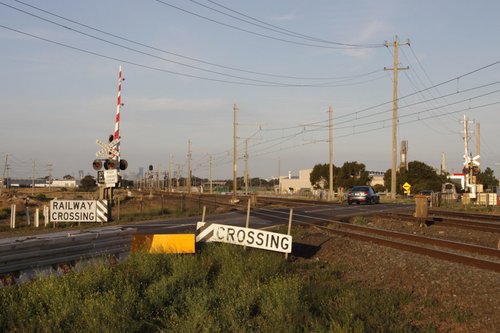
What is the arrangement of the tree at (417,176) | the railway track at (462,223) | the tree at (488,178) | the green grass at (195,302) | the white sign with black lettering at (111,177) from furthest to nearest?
the tree at (488,178) < the tree at (417,176) < the white sign with black lettering at (111,177) < the railway track at (462,223) < the green grass at (195,302)

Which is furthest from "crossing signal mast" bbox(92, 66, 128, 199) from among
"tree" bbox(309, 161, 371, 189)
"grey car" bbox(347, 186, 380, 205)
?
"tree" bbox(309, 161, 371, 189)

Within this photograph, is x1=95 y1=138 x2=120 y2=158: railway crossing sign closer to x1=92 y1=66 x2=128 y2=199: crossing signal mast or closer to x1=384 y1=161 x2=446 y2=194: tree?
x1=92 y1=66 x2=128 y2=199: crossing signal mast

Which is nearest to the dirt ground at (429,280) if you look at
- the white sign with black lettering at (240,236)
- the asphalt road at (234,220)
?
the white sign with black lettering at (240,236)

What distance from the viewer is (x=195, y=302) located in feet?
26.6

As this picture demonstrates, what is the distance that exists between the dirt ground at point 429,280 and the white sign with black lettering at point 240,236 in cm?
155

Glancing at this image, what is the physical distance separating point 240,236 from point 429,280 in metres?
4.87

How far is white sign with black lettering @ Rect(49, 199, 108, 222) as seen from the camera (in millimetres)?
23297

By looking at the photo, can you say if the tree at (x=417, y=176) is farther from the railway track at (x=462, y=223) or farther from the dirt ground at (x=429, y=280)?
the dirt ground at (x=429, y=280)

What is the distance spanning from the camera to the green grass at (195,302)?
23.4ft

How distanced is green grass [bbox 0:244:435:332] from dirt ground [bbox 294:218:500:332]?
18.7 inches

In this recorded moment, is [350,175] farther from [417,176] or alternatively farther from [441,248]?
[441,248]

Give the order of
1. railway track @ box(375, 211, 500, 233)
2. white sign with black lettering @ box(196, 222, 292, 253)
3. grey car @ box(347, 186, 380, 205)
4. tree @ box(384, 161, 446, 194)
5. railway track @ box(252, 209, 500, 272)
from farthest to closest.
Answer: tree @ box(384, 161, 446, 194)
grey car @ box(347, 186, 380, 205)
railway track @ box(375, 211, 500, 233)
white sign with black lettering @ box(196, 222, 292, 253)
railway track @ box(252, 209, 500, 272)

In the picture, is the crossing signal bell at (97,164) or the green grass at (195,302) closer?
the green grass at (195,302)

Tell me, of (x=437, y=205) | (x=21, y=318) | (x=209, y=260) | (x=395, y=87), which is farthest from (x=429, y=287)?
(x=395, y=87)
